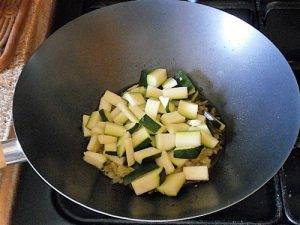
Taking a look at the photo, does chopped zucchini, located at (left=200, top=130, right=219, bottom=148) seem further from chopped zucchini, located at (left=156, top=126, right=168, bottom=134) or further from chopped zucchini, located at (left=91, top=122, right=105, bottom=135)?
chopped zucchini, located at (left=91, top=122, right=105, bottom=135)

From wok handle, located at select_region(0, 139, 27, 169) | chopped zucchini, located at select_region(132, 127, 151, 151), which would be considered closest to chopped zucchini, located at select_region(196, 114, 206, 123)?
chopped zucchini, located at select_region(132, 127, 151, 151)

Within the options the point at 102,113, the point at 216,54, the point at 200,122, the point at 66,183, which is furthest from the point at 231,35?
the point at 66,183

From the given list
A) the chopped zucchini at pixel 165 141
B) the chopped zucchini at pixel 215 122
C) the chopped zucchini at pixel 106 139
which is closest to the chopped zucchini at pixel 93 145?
the chopped zucchini at pixel 106 139

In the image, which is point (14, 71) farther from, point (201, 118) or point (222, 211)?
point (222, 211)

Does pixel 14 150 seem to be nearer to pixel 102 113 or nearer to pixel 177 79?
pixel 102 113

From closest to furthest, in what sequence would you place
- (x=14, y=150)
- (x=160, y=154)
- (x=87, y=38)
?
(x=14, y=150) → (x=160, y=154) → (x=87, y=38)

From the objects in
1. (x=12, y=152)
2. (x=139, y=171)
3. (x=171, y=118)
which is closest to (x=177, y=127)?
(x=171, y=118)

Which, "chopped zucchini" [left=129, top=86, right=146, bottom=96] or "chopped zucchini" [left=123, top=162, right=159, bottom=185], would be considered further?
"chopped zucchini" [left=129, top=86, right=146, bottom=96]
